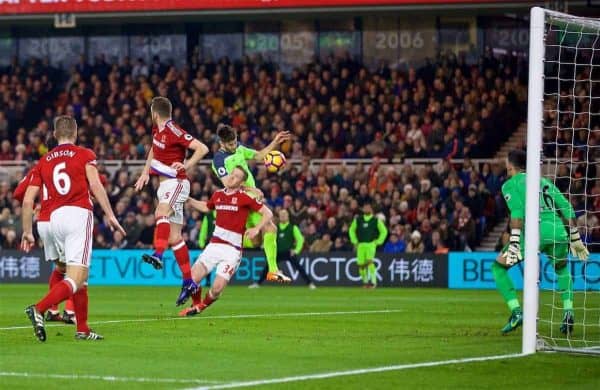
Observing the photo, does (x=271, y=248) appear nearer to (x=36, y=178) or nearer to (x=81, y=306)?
(x=81, y=306)

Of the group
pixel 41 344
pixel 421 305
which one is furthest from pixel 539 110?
pixel 421 305

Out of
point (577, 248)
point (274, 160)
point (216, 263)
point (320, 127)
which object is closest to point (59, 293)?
point (216, 263)

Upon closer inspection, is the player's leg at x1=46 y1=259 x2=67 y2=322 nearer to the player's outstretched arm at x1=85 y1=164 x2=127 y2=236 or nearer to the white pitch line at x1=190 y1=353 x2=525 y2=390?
the player's outstretched arm at x1=85 y1=164 x2=127 y2=236

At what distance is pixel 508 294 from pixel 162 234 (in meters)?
4.97

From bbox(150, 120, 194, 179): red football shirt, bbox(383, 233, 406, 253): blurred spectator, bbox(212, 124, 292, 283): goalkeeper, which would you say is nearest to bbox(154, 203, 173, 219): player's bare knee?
bbox(150, 120, 194, 179): red football shirt

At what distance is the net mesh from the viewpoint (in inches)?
550

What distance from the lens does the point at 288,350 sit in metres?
12.0

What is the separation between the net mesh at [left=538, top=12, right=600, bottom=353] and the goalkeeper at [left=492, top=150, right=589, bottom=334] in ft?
0.58

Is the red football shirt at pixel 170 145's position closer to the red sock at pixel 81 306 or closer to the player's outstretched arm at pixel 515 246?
the red sock at pixel 81 306

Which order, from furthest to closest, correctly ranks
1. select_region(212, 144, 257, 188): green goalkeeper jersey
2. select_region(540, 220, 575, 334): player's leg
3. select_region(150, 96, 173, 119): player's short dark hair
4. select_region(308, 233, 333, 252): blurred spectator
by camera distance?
select_region(308, 233, 333, 252): blurred spectator → select_region(212, 144, 257, 188): green goalkeeper jersey → select_region(150, 96, 173, 119): player's short dark hair → select_region(540, 220, 575, 334): player's leg

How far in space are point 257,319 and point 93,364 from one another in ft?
19.1

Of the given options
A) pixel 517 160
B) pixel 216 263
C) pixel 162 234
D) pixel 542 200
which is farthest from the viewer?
pixel 162 234

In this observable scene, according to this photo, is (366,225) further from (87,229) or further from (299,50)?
(87,229)

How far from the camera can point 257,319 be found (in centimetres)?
1638
